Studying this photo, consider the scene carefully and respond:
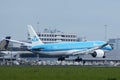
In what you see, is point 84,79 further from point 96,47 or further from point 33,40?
point 33,40

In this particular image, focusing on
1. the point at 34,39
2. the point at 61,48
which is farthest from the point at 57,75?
the point at 34,39

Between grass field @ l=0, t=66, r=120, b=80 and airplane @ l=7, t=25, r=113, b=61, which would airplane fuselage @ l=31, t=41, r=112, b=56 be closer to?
airplane @ l=7, t=25, r=113, b=61

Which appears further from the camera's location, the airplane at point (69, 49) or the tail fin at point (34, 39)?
the tail fin at point (34, 39)

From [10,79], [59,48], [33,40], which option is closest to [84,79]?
[10,79]

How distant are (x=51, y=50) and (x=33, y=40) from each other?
12.2 meters

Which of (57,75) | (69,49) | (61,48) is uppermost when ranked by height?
(61,48)

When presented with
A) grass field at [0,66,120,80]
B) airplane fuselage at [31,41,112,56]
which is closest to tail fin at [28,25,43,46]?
airplane fuselage at [31,41,112,56]

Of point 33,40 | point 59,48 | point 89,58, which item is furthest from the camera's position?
point 89,58

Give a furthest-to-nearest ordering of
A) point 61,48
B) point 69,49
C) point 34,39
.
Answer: point 34,39 → point 69,49 → point 61,48

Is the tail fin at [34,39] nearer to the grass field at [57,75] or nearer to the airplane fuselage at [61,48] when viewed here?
the airplane fuselage at [61,48]

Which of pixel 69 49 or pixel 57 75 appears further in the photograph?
pixel 69 49

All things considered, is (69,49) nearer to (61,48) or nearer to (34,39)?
(61,48)

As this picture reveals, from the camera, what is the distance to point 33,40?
466ft

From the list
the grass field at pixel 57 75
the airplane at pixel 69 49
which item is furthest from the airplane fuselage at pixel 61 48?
the grass field at pixel 57 75
